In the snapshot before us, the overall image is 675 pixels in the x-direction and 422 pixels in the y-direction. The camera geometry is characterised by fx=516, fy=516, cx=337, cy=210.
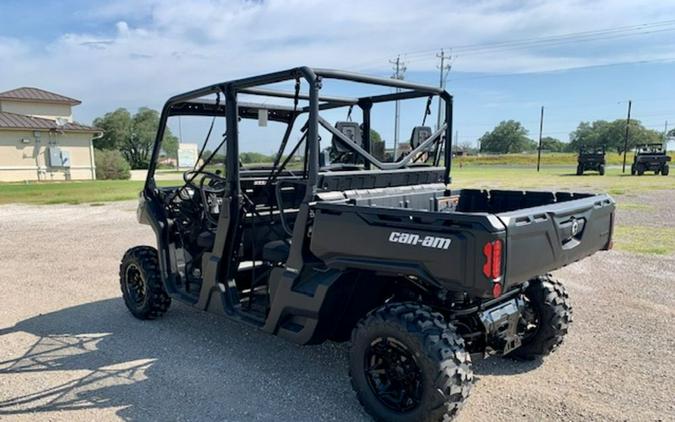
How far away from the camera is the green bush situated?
1383 inches


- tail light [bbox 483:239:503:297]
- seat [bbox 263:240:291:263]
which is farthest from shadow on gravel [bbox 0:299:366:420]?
tail light [bbox 483:239:503:297]

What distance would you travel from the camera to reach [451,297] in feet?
10.7

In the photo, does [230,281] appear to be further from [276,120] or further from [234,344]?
[276,120]

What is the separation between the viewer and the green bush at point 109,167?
35.1 meters

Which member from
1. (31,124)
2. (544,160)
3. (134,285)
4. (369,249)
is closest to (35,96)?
(31,124)

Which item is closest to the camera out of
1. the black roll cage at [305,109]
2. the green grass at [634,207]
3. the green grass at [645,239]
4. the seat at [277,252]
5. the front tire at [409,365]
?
the front tire at [409,365]

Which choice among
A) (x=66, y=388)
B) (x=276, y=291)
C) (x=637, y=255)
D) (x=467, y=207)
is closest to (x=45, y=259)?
(x=66, y=388)

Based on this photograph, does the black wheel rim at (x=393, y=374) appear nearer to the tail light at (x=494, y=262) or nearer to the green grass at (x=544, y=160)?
the tail light at (x=494, y=262)

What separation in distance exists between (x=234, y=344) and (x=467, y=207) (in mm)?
2427

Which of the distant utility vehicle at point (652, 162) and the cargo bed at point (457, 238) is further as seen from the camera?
the distant utility vehicle at point (652, 162)

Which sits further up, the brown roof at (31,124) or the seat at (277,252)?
the brown roof at (31,124)

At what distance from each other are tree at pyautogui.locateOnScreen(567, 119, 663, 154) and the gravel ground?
81613 mm

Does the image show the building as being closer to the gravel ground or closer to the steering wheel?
the gravel ground

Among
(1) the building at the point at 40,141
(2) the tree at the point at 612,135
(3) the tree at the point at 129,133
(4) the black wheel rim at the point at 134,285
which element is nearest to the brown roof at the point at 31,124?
(1) the building at the point at 40,141
